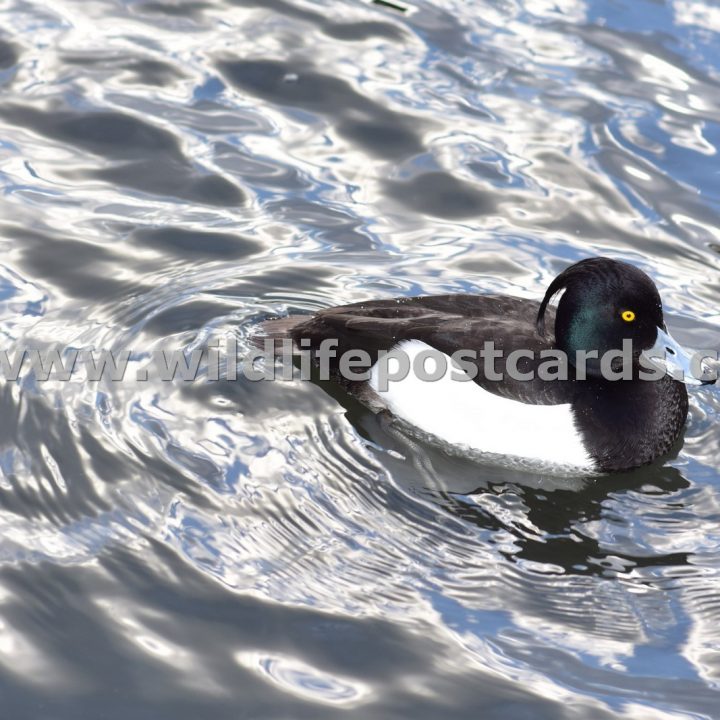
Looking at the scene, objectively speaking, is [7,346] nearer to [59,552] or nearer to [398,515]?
[59,552]

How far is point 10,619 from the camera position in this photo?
4.26 metres

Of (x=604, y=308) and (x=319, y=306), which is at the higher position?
(x=319, y=306)

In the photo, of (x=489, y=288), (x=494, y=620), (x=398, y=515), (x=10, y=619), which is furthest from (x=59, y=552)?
(x=489, y=288)

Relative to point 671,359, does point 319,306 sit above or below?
above

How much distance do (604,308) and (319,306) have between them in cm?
174

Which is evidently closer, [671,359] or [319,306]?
[671,359]

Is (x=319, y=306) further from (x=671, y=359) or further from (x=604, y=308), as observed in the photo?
(x=671, y=359)

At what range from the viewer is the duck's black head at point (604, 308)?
5227 millimetres

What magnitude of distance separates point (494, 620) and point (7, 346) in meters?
2.89

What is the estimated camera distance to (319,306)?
6.40 m

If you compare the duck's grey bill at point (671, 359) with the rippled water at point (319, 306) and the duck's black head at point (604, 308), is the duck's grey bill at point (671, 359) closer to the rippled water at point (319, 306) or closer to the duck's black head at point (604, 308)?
the duck's black head at point (604, 308)

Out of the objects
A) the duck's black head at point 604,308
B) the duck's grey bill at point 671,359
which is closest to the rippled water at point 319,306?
the duck's grey bill at point 671,359

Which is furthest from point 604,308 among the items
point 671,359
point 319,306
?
point 319,306

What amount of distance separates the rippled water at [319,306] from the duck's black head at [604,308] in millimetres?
648
